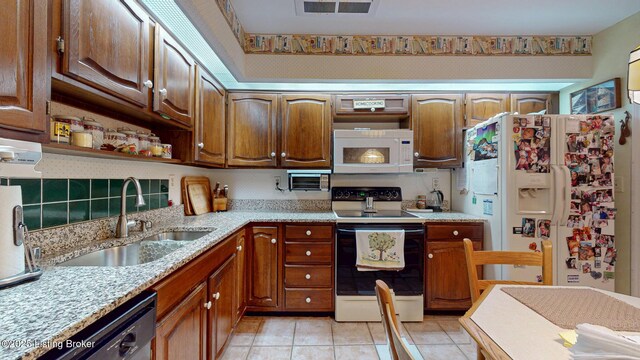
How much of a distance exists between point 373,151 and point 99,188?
2.16m

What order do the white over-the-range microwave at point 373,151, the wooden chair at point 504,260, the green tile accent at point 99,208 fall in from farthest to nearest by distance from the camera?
the white over-the-range microwave at point 373,151 < the green tile accent at point 99,208 < the wooden chair at point 504,260

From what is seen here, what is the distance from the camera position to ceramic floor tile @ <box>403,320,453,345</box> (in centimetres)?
215

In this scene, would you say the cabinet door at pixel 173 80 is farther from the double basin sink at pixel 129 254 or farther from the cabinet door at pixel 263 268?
the cabinet door at pixel 263 268

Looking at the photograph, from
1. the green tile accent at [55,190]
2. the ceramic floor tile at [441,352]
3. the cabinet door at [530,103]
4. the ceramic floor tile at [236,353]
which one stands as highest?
the cabinet door at [530,103]

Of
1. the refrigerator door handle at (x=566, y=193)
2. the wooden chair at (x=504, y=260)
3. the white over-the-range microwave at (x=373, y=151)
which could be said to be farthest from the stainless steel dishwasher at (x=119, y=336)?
the refrigerator door handle at (x=566, y=193)

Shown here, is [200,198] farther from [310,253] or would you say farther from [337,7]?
[337,7]

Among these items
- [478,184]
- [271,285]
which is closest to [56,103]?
[271,285]

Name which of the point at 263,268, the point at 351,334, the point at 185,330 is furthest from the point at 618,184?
the point at 185,330

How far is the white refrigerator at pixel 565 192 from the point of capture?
216 cm

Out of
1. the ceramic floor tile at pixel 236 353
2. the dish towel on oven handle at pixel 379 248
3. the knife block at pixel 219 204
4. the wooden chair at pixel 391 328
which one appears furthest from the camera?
the knife block at pixel 219 204

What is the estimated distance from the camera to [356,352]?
2002 mm

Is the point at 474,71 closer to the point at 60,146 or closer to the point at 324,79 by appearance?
the point at 324,79

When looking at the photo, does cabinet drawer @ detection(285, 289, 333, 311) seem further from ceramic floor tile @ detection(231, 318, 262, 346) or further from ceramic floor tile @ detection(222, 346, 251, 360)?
ceramic floor tile @ detection(222, 346, 251, 360)

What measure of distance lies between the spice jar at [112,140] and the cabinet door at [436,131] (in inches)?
94.9
